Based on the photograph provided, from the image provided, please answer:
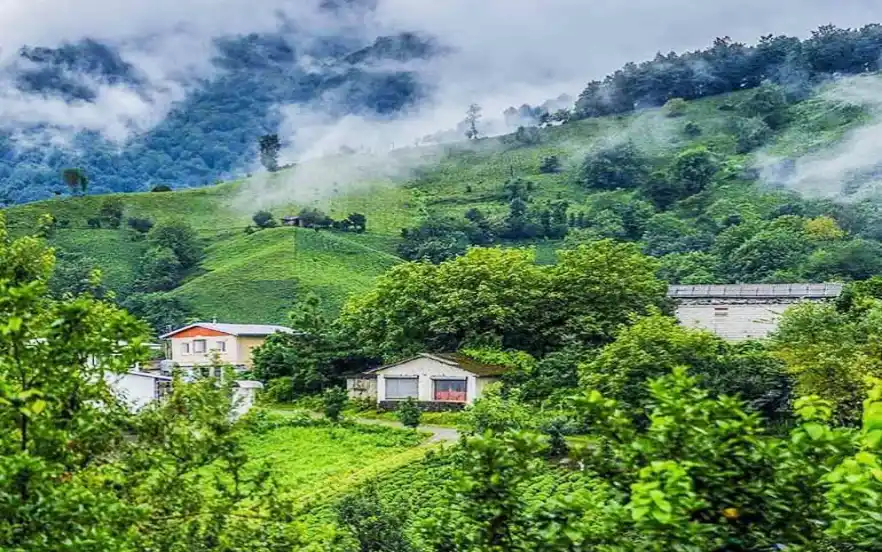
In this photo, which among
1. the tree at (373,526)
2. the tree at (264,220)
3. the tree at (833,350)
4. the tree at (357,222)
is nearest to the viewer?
the tree at (373,526)

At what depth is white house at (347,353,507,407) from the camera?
32.3 meters

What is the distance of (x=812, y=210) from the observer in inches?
2452

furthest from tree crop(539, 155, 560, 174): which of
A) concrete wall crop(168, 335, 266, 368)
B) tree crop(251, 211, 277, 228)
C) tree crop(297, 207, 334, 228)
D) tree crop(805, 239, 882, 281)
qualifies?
concrete wall crop(168, 335, 266, 368)

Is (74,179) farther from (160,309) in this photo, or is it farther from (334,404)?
(334,404)

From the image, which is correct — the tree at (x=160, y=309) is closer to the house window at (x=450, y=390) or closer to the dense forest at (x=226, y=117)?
the house window at (x=450, y=390)

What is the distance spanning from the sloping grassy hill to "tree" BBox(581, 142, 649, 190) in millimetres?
1841

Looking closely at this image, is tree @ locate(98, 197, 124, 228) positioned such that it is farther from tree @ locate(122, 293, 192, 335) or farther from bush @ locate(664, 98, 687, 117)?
bush @ locate(664, 98, 687, 117)

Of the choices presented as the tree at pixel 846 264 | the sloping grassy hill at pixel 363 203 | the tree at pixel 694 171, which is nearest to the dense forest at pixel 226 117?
the sloping grassy hill at pixel 363 203

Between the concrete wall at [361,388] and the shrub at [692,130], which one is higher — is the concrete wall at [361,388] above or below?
below

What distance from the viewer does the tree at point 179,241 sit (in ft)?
202

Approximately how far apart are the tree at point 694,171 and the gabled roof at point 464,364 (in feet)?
139

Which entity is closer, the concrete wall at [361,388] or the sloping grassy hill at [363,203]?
the concrete wall at [361,388]

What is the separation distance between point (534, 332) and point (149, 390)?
13802mm

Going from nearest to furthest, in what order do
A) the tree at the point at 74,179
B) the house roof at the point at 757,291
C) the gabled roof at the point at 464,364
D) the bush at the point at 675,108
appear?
the gabled roof at the point at 464,364 → the house roof at the point at 757,291 → the tree at the point at 74,179 → the bush at the point at 675,108
